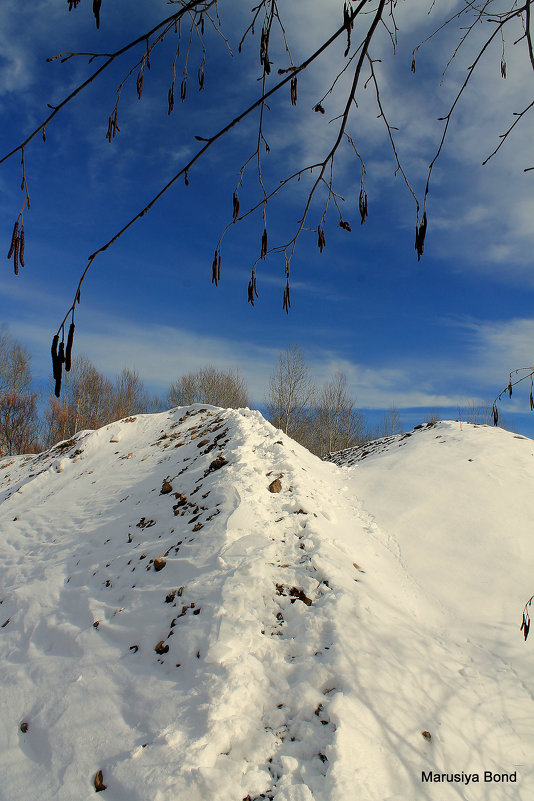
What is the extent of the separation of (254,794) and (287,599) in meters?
1.30

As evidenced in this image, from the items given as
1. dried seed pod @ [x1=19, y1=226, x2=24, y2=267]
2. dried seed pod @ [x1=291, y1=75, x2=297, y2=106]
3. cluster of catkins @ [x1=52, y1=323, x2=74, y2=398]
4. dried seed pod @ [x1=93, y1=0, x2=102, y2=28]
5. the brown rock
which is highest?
dried seed pod @ [x1=291, y1=75, x2=297, y2=106]

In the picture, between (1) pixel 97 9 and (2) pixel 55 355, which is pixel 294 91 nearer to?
(1) pixel 97 9

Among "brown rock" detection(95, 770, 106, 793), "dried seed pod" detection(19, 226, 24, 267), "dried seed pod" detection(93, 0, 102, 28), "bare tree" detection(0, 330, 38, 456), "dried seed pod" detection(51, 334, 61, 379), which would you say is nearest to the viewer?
"dried seed pod" detection(93, 0, 102, 28)

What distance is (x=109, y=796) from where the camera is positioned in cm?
196

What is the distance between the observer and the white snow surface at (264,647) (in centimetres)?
206

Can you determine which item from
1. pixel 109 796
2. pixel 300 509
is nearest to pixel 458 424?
pixel 300 509

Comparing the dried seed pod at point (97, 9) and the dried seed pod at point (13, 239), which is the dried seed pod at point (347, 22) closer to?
the dried seed pod at point (97, 9)

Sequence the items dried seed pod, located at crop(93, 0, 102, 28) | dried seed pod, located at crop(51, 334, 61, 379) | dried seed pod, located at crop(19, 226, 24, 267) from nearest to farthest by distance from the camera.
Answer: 1. dried seed pod, located at crop(93, 0, 102, 28)
2. dried seed pod, located at crop(51, 334, 61, 379)
3. dried seed pod, located at crop(19, 226, 24, 267)

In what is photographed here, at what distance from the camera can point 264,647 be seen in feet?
8.73

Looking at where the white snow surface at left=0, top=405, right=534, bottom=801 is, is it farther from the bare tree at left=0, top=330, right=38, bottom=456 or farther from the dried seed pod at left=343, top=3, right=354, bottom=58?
the bare tree at left=0, top=330, right=38, bottom=456

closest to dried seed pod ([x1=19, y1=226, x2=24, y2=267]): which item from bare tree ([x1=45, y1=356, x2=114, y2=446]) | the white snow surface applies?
the white snow surface

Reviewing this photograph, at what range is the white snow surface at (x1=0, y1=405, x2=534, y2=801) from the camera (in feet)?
6.76

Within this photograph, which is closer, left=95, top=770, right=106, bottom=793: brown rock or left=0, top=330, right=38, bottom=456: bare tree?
left=95, top=770, right=106, bottom=793: brown rock

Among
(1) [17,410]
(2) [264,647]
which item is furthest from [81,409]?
(2) [264,647]
